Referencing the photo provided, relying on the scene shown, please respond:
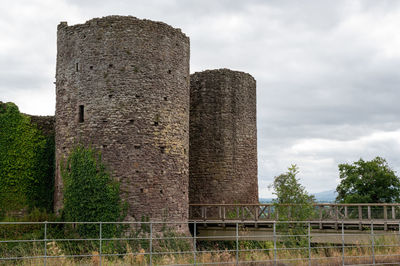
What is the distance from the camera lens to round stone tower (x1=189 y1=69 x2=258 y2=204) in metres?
29.3

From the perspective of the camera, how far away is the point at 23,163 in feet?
75.8

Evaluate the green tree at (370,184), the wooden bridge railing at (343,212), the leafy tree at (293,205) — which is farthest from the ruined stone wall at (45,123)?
the green tree at (370,184)

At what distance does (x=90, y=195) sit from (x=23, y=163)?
4.49 m

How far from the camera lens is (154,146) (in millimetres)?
21562

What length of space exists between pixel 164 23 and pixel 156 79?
109 inches

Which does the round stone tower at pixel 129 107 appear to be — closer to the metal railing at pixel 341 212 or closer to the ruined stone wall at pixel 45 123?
the ruined stone wall at pixel 45 123

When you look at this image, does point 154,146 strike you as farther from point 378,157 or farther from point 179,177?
point 378,157

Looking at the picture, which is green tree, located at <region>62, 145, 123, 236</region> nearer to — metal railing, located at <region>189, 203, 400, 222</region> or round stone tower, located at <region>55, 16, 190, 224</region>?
round stone tower, located at <region>55, 16, 190, 224</region>

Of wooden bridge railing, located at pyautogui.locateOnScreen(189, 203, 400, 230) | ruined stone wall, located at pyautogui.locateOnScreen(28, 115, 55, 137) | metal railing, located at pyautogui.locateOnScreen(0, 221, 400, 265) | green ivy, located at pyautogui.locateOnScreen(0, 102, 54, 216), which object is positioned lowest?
metal railing, located at pyautogui.locateOnScreen(0, 221, 400, 265)

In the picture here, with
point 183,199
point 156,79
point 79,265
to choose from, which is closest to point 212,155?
point 183,199

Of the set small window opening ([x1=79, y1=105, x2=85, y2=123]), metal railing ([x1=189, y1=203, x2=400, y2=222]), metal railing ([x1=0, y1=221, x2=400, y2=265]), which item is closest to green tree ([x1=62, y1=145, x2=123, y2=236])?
metal railing ([x1=0, y1=221, x2=400, y2=265])

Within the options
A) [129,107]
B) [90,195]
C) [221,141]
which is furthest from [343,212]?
[90,195]

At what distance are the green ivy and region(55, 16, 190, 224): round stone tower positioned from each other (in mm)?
1286

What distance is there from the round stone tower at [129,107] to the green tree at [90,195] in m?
0.41
